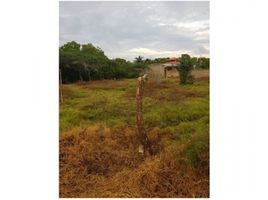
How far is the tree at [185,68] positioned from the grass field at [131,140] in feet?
0.24

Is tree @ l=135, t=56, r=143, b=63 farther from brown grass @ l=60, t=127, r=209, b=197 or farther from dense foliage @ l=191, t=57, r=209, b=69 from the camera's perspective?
brown grass @ l=60, t=127, r=209, b=197

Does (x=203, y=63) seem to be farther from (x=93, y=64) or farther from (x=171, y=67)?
(x=93, y=64)

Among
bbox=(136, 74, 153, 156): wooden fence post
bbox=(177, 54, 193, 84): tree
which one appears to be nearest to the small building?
bbox=(177, 54, 193, 84): tree

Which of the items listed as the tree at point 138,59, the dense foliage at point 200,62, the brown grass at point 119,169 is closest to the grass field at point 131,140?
the brown grass at point 119,169

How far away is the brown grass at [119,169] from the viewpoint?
11.3 ft

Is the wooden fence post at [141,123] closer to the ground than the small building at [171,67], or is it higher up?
closer to the ground

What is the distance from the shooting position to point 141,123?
3.85 meters

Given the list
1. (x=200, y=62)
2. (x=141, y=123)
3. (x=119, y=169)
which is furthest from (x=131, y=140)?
(x=200, y=62)

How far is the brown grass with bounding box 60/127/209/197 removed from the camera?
3.46 metres

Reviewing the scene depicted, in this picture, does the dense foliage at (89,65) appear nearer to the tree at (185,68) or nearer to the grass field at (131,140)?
the grass field at (131,140)
